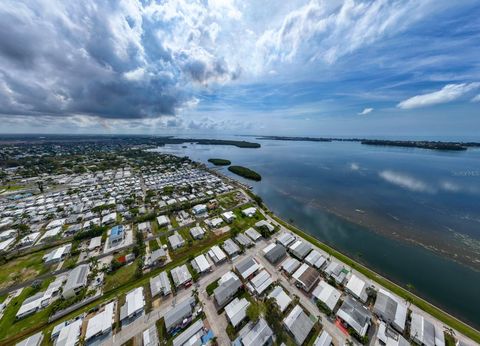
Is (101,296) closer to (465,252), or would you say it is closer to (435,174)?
(465,252)

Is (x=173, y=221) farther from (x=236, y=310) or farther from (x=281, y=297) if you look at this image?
(x=281, y=297)

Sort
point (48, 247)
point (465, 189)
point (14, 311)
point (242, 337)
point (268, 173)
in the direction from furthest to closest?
1. point (268, 173)
2. point (465, 189)
3. point (48, 247)
4. point (14, 311)
5. point (242, 337)

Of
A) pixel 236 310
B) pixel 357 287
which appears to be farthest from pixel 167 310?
pixel 357 287

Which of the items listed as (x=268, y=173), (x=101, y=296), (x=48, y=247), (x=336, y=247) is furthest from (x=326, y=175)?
(x=48, y=247)

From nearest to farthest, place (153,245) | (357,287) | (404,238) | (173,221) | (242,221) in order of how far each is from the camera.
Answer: (357,287) → (153,245) → (404,238) → (173,221) → (242,221)

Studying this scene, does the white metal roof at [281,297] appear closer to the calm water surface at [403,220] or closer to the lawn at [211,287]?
the lawn at [211,287]

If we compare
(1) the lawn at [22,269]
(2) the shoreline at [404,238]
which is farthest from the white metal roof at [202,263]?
(2) the shoreline at [404,238]

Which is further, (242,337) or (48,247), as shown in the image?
(48,247)
